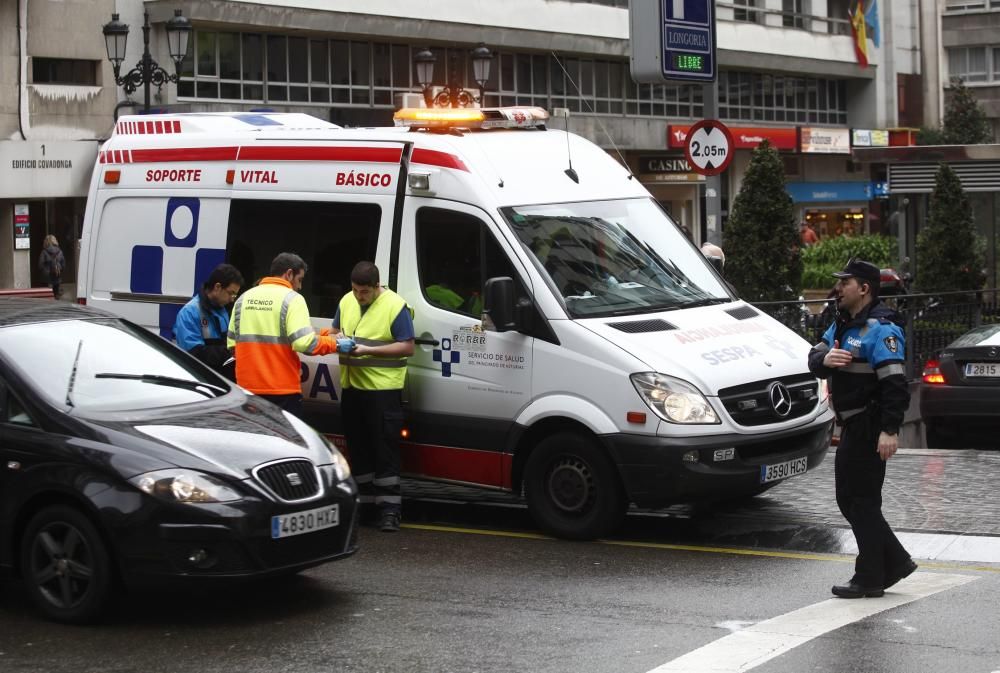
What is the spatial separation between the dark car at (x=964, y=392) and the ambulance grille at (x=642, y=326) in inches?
236

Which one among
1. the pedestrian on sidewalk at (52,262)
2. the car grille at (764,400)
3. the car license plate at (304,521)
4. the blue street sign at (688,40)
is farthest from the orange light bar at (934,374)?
the pedestrian on sidewalk at (52,262)

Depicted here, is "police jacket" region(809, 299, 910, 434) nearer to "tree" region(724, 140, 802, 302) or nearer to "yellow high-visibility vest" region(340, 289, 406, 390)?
"yellow high-visibility vest" region(340, 289, 406, 390)

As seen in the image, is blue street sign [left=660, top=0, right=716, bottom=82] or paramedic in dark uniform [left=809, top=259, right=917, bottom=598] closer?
paramedic in dark uniform [left=809, top=259, right=917, bottom=598]

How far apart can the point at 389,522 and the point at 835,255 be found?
2309cm

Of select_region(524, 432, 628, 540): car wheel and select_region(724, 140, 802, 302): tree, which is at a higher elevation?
select_region(724, 140, 802, 302): tree

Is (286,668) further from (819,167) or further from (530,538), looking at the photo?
(819,167)

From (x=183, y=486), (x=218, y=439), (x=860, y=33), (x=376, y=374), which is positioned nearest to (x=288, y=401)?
(x=376, y=374)

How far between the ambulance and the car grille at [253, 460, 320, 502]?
2.08m

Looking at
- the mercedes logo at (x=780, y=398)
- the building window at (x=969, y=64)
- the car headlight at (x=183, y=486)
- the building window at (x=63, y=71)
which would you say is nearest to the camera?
the car headlight at (x=183, y=486)

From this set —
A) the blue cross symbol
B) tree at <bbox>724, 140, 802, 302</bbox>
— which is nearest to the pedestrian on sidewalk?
tree at <bbox>724, 140, 802, 302</bbox>

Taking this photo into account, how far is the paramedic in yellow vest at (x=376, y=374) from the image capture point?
984 centimetres

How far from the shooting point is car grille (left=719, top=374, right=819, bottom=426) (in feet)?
30.6

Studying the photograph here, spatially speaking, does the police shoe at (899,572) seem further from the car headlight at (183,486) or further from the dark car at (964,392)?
the dark car at (964,392)

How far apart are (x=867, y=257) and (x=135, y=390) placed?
A: 2494 cm
